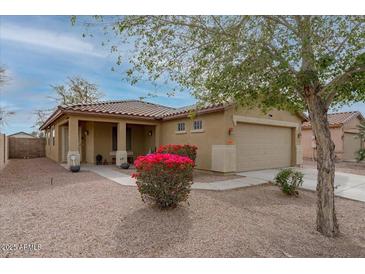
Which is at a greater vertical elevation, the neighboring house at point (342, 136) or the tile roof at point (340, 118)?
the tile roof at point (340, 118)

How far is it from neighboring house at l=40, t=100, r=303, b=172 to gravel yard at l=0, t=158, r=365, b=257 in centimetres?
468

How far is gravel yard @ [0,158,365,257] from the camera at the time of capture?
3781 millimetres

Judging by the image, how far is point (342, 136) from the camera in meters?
20.0

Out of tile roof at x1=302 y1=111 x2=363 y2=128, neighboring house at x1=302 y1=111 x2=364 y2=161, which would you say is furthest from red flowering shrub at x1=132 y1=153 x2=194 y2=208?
neighboring house at x1=302 y1=111 x2=364 y2=161

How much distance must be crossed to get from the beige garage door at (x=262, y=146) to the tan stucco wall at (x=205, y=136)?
1085 mm

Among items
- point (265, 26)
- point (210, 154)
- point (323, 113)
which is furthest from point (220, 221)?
point (210, 154)

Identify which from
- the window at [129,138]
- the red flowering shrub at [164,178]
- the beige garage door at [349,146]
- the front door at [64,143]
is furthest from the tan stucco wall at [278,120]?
the front door at [64,143]

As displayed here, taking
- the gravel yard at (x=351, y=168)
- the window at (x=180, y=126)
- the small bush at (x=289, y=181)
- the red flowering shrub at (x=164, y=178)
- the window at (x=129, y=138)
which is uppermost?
the window at (x=180, y=126)

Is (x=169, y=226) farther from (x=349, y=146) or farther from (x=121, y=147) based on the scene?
(x=349, y=146)

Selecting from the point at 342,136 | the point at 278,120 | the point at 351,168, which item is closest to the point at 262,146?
the point at 278,120

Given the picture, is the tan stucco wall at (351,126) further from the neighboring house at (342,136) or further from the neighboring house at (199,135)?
the neighboring house at (199,135)

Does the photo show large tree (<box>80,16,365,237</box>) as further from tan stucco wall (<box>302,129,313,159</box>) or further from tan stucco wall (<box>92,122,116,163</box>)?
tan stucco wall (<box>302,129,313,159</box>)

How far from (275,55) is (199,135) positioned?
7858 mm

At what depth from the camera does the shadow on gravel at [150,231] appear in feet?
12.2
